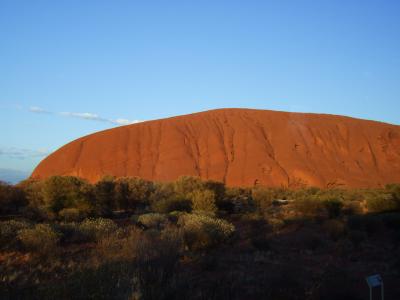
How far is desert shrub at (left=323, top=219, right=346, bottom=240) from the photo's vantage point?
15470 millimetres

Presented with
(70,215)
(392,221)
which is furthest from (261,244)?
(70,215)

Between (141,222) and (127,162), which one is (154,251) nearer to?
(141,222)

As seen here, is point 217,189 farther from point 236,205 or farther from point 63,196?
point 63,196

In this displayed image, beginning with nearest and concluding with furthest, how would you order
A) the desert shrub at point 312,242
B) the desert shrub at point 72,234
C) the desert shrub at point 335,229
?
the desert shrub at point 72,234 < the desert shrub at point 312,242 < the desert shrub at point 335,229

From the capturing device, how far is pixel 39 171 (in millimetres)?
55812

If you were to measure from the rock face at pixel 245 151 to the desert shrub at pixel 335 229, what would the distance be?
31709 millimetres

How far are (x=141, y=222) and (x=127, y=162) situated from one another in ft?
123

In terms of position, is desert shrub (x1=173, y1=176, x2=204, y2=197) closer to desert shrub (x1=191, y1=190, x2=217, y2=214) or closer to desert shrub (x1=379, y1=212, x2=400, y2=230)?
desert shrub (x1=191, y1=190, x2=217, y2=214)

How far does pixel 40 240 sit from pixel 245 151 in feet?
146

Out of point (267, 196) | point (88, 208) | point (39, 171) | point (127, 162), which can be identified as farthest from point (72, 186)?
point (39, 171)

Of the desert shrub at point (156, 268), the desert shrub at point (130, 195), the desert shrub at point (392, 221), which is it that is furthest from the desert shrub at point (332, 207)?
the desert shrub at point (156, 268)

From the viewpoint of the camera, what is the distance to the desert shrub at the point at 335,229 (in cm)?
1547

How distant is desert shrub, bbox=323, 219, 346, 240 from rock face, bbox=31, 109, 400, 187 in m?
31.7

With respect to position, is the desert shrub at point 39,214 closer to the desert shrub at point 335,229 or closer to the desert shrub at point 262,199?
the desert shrub at point 335,229
